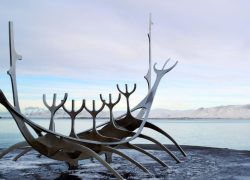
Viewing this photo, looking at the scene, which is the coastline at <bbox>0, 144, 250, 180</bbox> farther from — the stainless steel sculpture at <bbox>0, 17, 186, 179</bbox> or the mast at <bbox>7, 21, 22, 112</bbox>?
the mast at <bbox>7, 21, 22, 112</bbox>

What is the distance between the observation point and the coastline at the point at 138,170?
46.2 feet

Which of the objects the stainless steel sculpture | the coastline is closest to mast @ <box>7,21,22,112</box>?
the stainless steel sculpture

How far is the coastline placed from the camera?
14078 millimetres

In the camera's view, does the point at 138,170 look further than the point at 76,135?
Yes

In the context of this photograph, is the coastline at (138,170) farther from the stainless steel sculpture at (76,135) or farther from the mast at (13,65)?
the mast at (13,65)

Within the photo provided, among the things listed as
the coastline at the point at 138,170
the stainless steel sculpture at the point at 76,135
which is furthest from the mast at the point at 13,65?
the coastline at the point at 138,170

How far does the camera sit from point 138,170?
50.1 ft

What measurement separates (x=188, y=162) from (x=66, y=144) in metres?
6.04

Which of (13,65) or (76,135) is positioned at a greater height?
(13,65)

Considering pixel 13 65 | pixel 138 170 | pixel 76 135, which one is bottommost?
pixel 138 170

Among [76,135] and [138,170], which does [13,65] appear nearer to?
[76,135]

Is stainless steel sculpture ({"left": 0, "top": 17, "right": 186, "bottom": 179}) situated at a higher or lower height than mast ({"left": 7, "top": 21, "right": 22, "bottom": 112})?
lower

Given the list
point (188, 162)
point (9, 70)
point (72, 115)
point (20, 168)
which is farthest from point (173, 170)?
point (9, 70)

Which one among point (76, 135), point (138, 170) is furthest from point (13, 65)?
point (138, 170)
